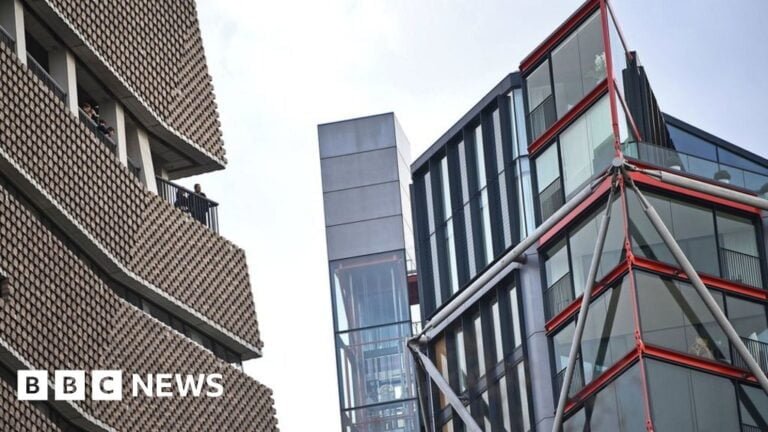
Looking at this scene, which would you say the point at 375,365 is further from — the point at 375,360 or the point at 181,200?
the point at 181,200

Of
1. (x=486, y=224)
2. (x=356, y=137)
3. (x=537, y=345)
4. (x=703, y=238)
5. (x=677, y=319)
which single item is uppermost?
(x=356, y=137)

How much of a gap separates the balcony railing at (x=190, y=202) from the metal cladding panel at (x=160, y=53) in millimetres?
1964

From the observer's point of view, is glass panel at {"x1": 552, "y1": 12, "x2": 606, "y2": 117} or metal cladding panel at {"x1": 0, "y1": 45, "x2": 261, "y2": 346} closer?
metal cladding panel at {"x1": 0, "y1": 45, "x2": 261, "y2": 346}

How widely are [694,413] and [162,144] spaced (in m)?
24.9

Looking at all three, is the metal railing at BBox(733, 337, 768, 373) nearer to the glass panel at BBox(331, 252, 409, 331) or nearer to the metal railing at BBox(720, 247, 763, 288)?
the metal railing at BBox(720, 247, 763, 288)

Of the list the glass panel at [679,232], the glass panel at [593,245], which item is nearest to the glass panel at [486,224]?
the glass panel at [593,245]

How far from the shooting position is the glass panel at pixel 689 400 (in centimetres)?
5062

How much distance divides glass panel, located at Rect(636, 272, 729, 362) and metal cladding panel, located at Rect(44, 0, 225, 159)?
1978 cm

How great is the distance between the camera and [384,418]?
8625 centimetres

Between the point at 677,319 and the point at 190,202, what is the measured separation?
22033mm

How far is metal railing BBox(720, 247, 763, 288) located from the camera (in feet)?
178

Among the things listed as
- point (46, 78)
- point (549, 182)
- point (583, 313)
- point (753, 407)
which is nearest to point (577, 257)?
point (583, 313)

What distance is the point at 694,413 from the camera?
1998 inches

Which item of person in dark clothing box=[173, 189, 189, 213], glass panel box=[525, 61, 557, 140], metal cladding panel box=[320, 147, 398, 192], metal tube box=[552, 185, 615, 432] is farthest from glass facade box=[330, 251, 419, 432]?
metal tube box=[552, 185, 615, 432]
